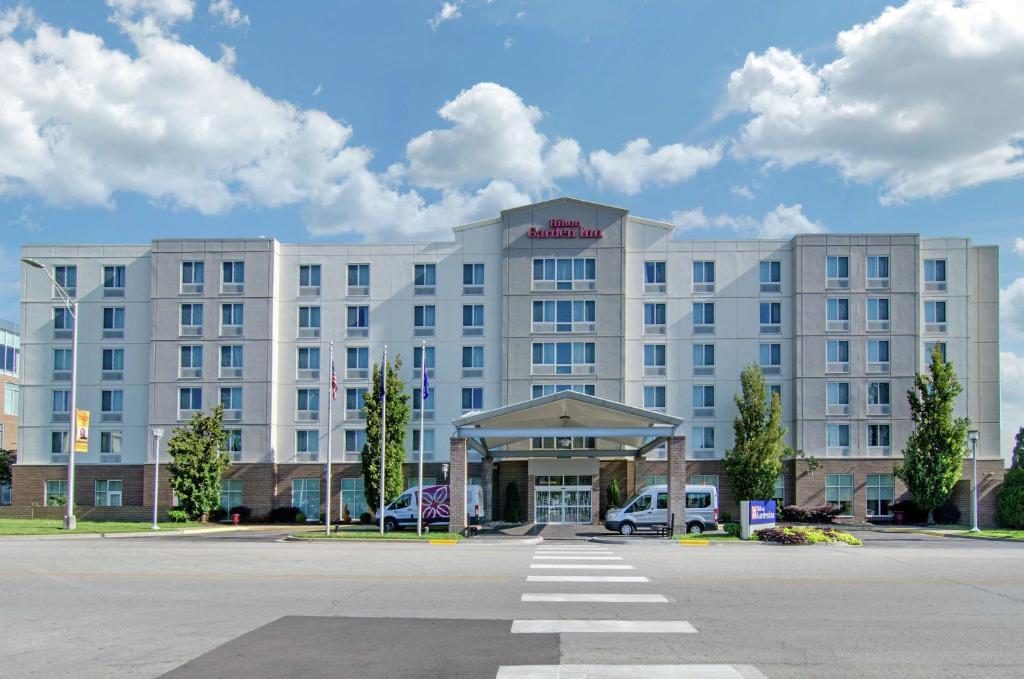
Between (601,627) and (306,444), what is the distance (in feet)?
135

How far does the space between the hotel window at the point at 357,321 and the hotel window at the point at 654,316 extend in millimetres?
15633

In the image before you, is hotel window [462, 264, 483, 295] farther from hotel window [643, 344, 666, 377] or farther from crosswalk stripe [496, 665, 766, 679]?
crosswalk stripe [496, 665, 766, 679]

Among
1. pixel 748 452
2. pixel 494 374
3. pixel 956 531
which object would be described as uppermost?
pixel 494 374

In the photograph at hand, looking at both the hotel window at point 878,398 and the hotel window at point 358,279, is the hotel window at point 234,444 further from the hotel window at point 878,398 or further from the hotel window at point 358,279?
the hotel window at point 878,398

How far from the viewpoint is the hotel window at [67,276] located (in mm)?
53703

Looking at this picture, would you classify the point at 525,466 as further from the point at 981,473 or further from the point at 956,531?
the point at 981,473

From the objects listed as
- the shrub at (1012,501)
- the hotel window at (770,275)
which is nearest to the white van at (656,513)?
the hotel window at (770,275)

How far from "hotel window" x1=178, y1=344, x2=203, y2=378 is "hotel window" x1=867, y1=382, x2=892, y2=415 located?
36.8 meters

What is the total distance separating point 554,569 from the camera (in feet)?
70.8

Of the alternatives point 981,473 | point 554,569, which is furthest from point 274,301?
point 981,473

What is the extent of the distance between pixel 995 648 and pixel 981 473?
43249 millimetres

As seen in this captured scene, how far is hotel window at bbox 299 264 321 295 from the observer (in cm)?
5338

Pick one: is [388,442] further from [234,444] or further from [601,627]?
[601,627]

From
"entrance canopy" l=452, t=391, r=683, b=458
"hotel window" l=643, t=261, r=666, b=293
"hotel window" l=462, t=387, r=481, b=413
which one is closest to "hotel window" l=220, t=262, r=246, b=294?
"hotel window" l=462, t=387, r=481, b=413
